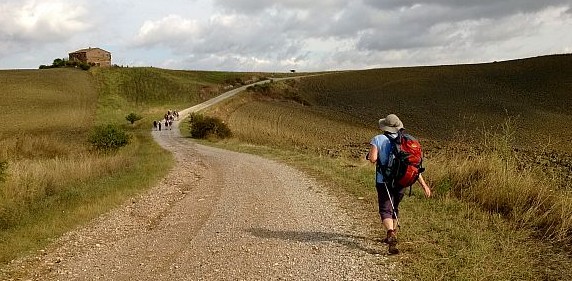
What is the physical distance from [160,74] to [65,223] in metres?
84.7

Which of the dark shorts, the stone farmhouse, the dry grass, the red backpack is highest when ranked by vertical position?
the stone farmhouse

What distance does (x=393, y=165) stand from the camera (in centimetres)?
702

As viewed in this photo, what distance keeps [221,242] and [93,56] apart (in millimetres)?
123934

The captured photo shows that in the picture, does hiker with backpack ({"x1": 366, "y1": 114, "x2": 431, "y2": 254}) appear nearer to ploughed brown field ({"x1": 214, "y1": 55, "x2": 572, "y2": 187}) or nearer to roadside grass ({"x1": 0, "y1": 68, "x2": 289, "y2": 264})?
roadside grass ({"x1": 0, "y1": 68, "x2": 289, "y2": 264})

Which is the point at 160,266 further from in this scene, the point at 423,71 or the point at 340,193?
the point at 423,71

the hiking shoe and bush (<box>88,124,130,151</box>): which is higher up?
the hiking shoe

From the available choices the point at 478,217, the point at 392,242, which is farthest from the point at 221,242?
the point at 478,217

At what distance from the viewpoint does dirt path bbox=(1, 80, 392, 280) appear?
22.2 ft

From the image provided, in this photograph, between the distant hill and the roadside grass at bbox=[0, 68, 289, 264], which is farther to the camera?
the distant hill

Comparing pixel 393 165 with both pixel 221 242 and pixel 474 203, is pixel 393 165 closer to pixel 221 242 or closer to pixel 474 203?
pixel 221 242

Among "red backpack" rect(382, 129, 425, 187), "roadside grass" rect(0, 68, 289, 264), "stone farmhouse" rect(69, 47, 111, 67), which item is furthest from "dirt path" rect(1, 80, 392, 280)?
"stone farmhouse" rect(69, 47, 111, 67)

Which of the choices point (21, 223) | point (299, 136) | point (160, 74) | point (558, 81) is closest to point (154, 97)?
point (160, 74)

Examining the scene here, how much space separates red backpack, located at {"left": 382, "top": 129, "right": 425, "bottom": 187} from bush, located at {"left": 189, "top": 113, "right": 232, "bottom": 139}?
91.6 ft

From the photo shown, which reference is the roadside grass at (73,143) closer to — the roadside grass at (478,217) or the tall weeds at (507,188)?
the roadside grass at (478,217)
